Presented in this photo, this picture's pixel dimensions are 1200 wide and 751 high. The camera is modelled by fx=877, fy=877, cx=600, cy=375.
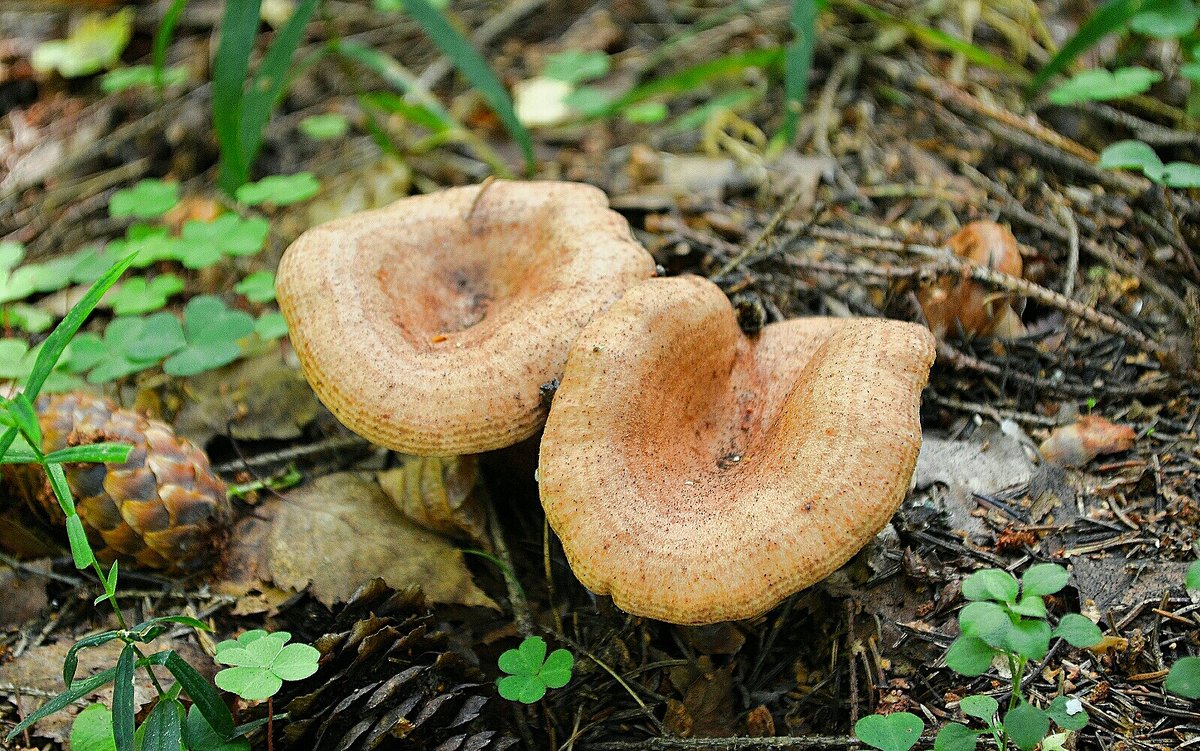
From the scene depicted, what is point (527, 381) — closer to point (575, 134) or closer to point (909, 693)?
point (909, 693)

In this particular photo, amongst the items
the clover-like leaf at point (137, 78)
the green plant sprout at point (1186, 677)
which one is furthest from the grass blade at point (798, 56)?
the clover-like leaf at point (137, 78)

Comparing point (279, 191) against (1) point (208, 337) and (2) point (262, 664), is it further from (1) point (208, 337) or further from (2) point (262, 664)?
(2) point (262, 664)

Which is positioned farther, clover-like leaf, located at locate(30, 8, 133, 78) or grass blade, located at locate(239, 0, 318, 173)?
clover-like leaf, located at locate(30, 8, 133, 78)

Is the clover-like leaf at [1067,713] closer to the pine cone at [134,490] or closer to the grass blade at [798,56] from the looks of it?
the pine cone at [134,490]

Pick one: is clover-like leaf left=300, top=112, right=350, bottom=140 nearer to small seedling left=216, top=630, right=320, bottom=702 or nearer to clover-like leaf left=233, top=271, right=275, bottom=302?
clover-like leaf left=233, top=271, right=275, bottom=302

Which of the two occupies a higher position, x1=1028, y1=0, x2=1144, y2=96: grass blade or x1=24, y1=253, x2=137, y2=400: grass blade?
x1=24, y1=253, x2=137, y2=400: grass blade

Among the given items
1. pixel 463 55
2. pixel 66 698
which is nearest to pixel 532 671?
pixel 66 698

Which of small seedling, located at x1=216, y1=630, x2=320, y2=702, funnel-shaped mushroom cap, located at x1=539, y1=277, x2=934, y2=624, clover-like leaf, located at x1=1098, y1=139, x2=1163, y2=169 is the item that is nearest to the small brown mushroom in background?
clover-like leaf, located at x1=1098, y1=139, x2=1163, y2=169
